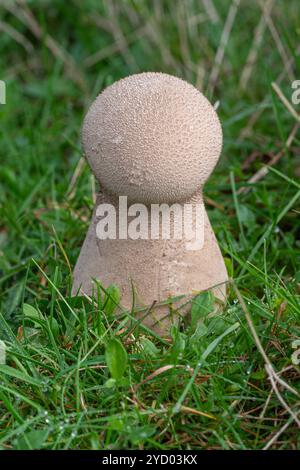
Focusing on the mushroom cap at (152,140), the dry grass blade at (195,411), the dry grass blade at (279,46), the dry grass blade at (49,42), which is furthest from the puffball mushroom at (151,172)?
the dry grass blade at (49,42)

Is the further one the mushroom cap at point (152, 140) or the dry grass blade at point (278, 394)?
the mushroom cap at point (152, 140)

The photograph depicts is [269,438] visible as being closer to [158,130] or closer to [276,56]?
[158,130]

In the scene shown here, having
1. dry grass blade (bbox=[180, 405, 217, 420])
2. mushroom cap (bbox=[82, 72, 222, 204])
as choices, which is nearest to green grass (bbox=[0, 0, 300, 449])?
dry grass blade (bbox=[180, 405, 217, 420])

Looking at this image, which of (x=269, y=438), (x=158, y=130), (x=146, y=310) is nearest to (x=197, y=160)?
(x=158, y=130)

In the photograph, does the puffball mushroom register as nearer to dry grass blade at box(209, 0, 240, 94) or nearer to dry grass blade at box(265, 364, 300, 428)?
dry grass blade at box(265, 364, 300, 428)

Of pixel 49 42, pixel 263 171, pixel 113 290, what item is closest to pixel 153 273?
pixel 113 290

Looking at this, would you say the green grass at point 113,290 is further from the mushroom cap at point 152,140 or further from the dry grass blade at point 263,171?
the mushroom cap at point 152,140
